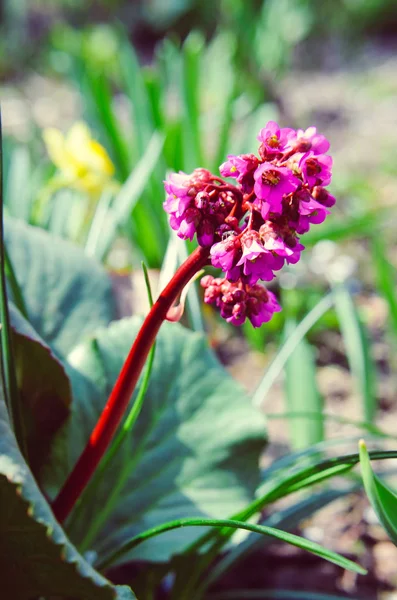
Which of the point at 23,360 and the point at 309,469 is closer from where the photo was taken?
the point at 309,469

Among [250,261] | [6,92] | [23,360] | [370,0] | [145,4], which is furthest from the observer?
[145,4]

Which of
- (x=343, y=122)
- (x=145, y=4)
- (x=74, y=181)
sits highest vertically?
(x=145, y=4)

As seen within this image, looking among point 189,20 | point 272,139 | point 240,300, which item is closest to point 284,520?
point 240,300

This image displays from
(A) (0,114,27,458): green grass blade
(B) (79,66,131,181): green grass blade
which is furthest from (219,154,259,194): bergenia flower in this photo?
(B) (79,66,131,181): green grass blade

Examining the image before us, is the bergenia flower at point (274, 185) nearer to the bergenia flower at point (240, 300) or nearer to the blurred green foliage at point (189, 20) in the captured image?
the bergenia flower at point (240, 300)

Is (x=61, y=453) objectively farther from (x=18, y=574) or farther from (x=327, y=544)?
(x=327, y=544)

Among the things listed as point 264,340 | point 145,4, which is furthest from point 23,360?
point 145,4

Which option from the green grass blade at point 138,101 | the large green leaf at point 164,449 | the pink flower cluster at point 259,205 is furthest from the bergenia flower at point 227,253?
the green grass blade at point 138,101
